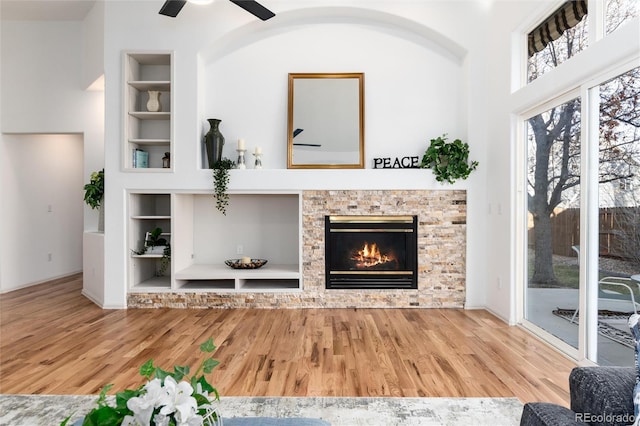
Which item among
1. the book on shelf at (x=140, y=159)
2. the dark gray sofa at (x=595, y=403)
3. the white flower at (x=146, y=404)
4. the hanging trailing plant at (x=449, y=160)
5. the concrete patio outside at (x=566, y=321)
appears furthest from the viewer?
the book on shelf at (x=140, y=159)

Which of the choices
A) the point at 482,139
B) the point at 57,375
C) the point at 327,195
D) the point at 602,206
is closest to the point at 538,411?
the point at 602,206

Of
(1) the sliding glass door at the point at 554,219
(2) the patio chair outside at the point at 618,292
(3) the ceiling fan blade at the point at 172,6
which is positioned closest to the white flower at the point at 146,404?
(2) the patio chair outside at the point at 618,292

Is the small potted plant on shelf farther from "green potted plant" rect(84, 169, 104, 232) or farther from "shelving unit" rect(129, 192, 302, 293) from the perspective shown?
"green potted plant" rect(84, 169, 104, 232)

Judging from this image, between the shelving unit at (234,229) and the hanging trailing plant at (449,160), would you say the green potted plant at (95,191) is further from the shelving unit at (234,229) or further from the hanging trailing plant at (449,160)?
the hanging trailing plant at (449,160)

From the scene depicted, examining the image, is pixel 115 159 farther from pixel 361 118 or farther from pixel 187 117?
pixel 361 118

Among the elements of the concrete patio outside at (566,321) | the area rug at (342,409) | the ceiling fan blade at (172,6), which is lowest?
the area rug at (342,409)

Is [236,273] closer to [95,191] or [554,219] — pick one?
[95,191]

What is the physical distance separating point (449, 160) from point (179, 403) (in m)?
4.15

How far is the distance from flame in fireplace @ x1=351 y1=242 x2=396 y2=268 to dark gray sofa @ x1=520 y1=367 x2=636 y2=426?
3.47m

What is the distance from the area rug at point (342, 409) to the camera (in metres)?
2.21

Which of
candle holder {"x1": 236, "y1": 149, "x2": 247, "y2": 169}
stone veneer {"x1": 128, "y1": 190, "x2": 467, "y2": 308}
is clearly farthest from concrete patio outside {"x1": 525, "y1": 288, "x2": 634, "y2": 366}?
candle holder {"x1": 236, "y1": 149, "x2": 247, "y2": 169}

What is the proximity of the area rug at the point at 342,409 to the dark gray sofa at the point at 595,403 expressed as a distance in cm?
98

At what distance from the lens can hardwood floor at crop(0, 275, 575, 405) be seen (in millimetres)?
2654

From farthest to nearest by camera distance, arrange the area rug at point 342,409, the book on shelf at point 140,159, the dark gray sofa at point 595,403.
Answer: the book on shelf at point 140,159
the area rug at point 342,409
the dark gray sofa at point 595,403
